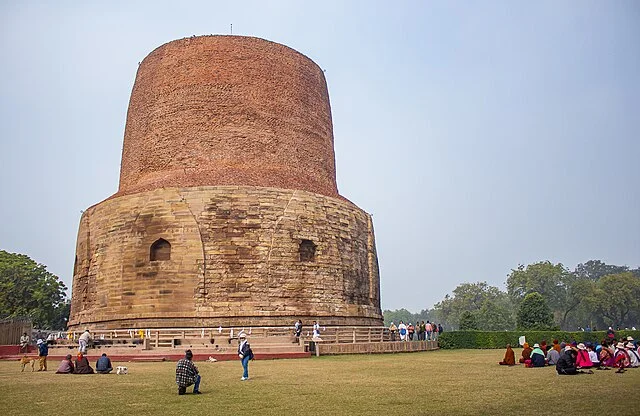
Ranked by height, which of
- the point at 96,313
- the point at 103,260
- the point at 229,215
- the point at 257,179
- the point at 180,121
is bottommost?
the point at 96,313

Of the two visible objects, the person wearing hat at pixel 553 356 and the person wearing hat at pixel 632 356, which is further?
the person wearing hat at pixel 553 356

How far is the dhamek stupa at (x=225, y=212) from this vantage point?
68.1 feet

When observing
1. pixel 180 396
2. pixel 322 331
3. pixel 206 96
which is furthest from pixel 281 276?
pixel 180 396

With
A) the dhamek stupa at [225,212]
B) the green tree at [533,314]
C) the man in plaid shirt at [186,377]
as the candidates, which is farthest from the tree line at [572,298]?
the man in plaid shirt at [186,377]

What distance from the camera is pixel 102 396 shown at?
8.36 m

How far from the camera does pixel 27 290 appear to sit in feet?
122

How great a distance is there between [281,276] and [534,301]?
55.6 ft

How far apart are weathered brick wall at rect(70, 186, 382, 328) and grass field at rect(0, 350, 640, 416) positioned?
8.25 meters

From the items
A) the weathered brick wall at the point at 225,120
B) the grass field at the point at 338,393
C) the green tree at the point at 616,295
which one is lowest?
the grass field at the point at 338,393

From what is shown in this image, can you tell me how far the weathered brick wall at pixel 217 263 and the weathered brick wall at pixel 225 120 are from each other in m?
1.22

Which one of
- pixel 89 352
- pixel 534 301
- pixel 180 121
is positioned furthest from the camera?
pixel 534 301

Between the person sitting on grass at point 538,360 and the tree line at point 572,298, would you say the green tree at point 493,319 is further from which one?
the person sitting on grass at point 538,360

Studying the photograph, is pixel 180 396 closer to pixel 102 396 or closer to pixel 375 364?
pixel 102 396

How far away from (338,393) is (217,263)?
1308cm
